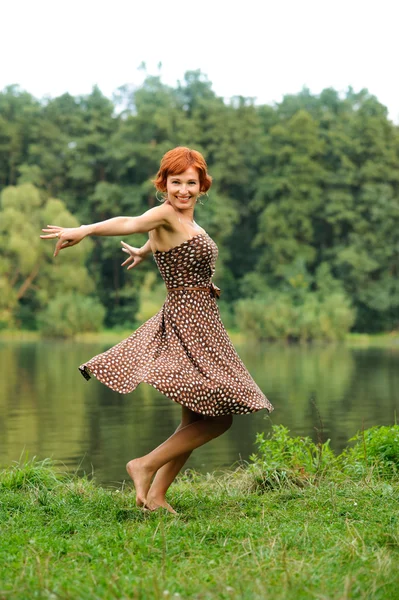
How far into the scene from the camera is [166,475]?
417 centimetres

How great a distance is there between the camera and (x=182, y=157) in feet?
13.8

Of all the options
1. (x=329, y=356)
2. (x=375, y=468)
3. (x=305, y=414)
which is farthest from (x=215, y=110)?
(x=375, y=468)

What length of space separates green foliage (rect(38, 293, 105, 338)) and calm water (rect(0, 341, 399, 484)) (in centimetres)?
1124

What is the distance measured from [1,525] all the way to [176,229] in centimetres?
149

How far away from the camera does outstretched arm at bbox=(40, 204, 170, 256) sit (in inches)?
146

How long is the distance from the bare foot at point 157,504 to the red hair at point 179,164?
1.43 m

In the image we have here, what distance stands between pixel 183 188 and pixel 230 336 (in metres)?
33.8

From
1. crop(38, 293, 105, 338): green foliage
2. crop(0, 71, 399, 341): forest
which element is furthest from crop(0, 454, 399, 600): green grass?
crop(0, 71, 399, 341): forest

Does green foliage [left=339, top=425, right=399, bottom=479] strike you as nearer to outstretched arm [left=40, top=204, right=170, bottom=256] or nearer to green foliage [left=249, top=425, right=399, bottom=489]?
green foliage [left=249, top=425, right=399, bottom=489]

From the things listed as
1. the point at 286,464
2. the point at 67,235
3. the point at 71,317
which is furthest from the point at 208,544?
the point at 71,317

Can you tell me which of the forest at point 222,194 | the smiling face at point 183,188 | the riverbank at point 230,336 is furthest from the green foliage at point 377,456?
the forest at point 222,194

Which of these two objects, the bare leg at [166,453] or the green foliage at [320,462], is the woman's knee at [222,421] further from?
the green foliage at [320,462]

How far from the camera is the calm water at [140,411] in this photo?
8.91 meters

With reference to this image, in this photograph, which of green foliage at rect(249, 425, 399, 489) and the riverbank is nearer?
green foliage at rect(249, 425, 399, 489)
